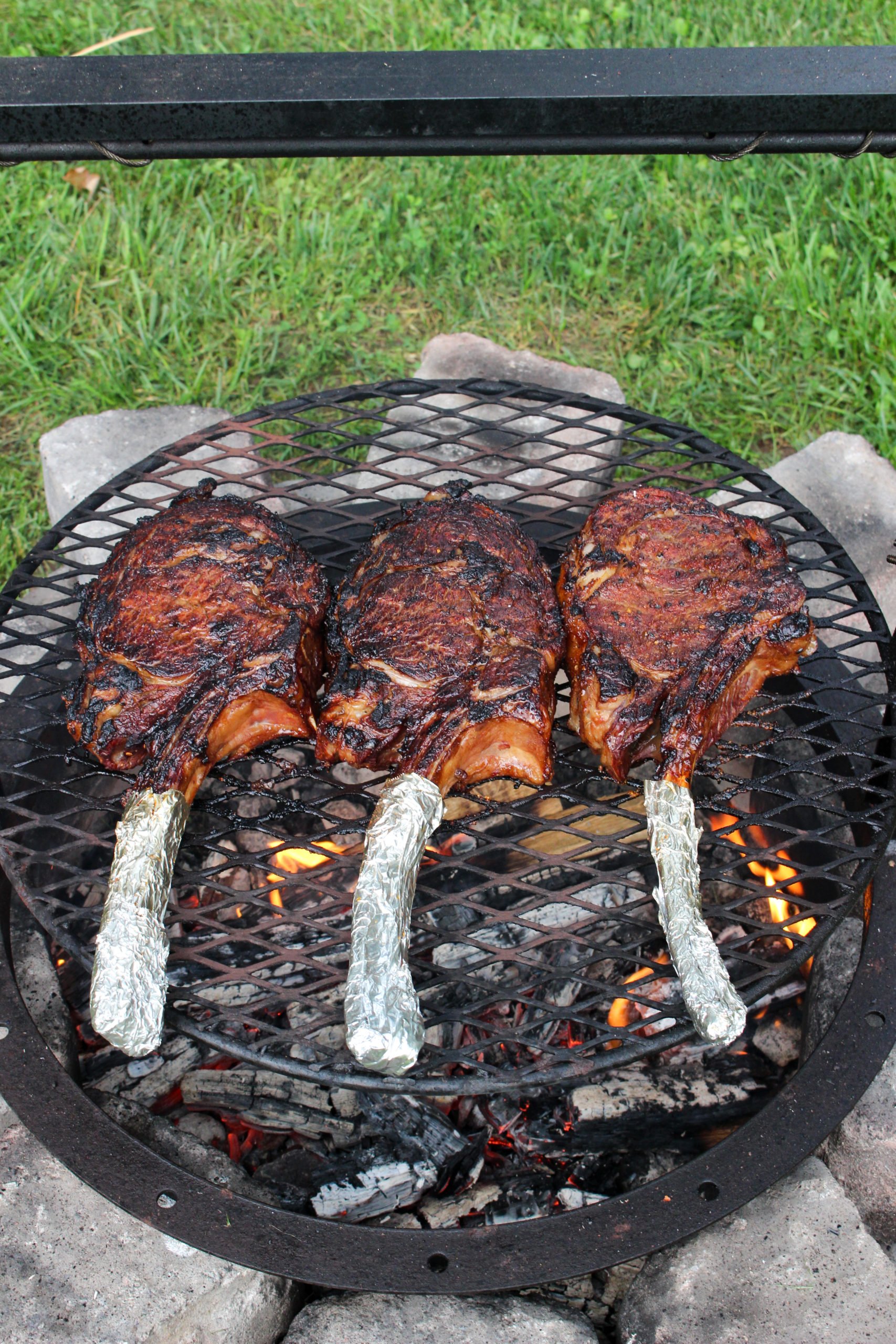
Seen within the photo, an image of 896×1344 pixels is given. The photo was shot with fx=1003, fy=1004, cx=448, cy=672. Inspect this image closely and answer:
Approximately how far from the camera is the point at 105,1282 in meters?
2.43

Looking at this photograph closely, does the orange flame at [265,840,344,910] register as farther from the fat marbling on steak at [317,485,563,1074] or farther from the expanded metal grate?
the fat marbling on steak at [317,485,563,1074]

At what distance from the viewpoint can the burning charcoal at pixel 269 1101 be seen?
2848 millimetres

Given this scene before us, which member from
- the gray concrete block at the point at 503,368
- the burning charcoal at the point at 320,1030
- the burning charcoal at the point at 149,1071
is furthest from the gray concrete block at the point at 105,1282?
the gray concrete block at the point at 503,368

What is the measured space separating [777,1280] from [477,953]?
115 cm

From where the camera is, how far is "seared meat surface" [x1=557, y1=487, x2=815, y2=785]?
2.60m

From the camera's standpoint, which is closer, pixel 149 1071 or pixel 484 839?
pixel 484 839

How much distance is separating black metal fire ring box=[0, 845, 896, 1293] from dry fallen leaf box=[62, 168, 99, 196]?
4658mm

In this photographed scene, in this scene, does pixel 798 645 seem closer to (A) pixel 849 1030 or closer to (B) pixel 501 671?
(B) pixel 501 671

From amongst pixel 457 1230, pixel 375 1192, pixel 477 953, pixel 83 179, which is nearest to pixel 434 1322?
pixel 457 1230

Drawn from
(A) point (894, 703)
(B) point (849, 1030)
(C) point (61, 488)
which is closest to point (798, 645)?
(A) point (894, 703)

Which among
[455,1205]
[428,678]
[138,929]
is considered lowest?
[455,1205]

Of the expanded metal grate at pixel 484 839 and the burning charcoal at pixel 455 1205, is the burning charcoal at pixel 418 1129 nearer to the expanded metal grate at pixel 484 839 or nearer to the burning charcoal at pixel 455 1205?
the burning charcoal at pixel 455 1205

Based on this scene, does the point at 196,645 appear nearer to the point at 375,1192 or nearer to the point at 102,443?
the point at 375,1192

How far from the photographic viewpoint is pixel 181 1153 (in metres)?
2.67
